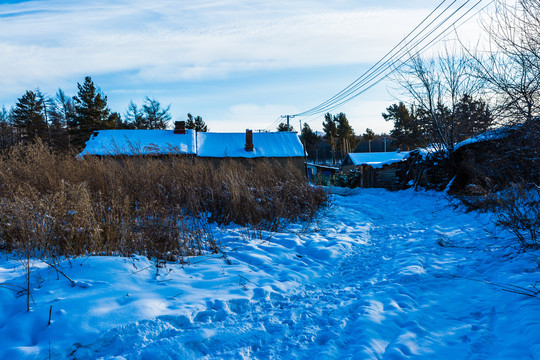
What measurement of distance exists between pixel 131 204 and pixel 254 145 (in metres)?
19.5

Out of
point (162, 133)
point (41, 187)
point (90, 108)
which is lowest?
point (41, 187)

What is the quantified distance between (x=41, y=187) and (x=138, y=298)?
427 cm

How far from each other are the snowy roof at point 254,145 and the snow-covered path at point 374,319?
19418 mm

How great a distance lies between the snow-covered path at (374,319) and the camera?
2.30 meters

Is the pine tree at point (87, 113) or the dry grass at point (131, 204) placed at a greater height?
the pine tree at point (87, 113)

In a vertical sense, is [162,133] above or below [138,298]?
above

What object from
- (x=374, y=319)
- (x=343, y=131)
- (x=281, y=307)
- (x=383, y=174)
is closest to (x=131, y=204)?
(x=281, y=307)

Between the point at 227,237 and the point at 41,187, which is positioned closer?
the point at 227,237

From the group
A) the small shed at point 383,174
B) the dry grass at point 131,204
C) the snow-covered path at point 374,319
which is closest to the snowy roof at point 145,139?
the small shed at point 383,174

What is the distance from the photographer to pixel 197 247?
14.6 feet

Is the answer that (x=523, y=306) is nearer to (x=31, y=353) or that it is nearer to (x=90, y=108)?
(x=31, y=353)

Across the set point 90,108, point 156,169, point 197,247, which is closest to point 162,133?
point 90,108

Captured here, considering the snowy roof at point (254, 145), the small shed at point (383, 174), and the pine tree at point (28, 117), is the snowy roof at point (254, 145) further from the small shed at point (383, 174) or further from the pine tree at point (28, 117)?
the pine tree at point (28, 117)

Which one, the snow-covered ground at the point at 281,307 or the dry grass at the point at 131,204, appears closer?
the snow-covered ground at the point at 281,307
